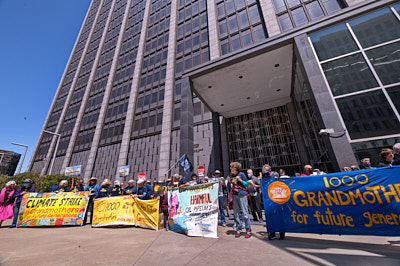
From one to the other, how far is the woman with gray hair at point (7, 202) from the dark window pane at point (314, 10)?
78.3 feet

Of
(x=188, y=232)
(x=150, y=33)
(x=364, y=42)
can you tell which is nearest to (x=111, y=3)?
(x=150, y=33)

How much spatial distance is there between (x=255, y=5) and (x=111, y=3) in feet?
128

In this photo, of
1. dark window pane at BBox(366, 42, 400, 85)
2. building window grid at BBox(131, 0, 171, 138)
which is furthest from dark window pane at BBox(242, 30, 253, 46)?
dark window pane at BBox(366, 42, 400, 85)

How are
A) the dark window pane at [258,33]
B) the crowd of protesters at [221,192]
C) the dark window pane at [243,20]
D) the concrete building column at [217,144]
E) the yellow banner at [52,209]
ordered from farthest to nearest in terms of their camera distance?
the dark window pane at [243,20] < the dark window pane at [258,33] < the concrete building column at [217,144] < the yellow banner at [52,209] < the crowd of protesters at [221,192]

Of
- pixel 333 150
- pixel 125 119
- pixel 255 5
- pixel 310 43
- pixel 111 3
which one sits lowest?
pixel 333 150

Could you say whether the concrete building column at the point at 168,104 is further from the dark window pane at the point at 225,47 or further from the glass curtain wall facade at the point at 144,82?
the dark window pane at the point at 225,47

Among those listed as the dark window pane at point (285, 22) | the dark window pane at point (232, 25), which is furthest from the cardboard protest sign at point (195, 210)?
the dark window pane at point (232, 25)

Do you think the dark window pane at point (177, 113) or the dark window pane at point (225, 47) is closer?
the dark window pane at point (225, 47)

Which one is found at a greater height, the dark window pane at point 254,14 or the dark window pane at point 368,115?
the dark window pane at point 254,14

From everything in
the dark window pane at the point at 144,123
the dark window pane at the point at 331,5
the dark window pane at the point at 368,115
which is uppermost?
the dark window pane at the point at 331,5

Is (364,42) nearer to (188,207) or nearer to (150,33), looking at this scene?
(188,207)

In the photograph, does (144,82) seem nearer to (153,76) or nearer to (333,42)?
(153,76)

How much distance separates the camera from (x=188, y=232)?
15.2 feet

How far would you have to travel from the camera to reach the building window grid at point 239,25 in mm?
18359
